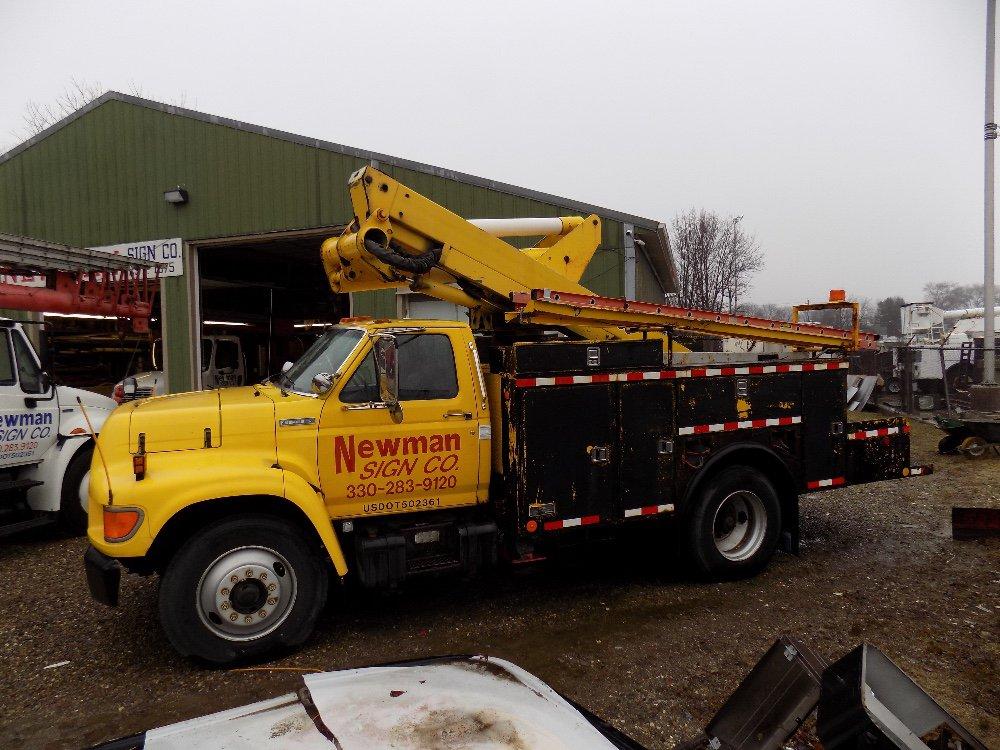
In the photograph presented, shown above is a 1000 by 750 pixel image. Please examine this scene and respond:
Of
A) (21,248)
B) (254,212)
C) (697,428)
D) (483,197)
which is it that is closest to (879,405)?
(483,197)

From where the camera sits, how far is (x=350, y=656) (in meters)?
4.48

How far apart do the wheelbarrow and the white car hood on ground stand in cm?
1158

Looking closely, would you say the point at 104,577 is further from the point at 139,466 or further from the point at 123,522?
the point at 139,466

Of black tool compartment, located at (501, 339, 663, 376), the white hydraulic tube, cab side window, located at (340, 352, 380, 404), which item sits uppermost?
the white hydraulic tube

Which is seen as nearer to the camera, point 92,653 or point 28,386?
point 92,653

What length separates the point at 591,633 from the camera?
4.80 meters

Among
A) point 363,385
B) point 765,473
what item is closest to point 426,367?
point 363,385

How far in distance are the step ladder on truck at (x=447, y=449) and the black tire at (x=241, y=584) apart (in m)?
0.01

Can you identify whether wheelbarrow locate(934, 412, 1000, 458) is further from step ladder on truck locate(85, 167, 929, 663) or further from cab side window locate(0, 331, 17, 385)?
cab side window locate(0, 331, 17, 385)

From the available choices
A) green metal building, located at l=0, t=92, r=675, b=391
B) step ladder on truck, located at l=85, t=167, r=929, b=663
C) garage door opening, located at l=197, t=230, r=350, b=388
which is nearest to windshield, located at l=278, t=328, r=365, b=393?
step ladder on truck, located at l=85, t=167, r=929, b=663

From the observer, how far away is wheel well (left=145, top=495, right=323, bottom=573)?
429 cm

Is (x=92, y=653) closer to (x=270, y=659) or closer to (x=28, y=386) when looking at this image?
(x=270, y=659)

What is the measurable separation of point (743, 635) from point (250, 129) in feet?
40.8

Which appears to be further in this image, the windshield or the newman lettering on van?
the windshield
